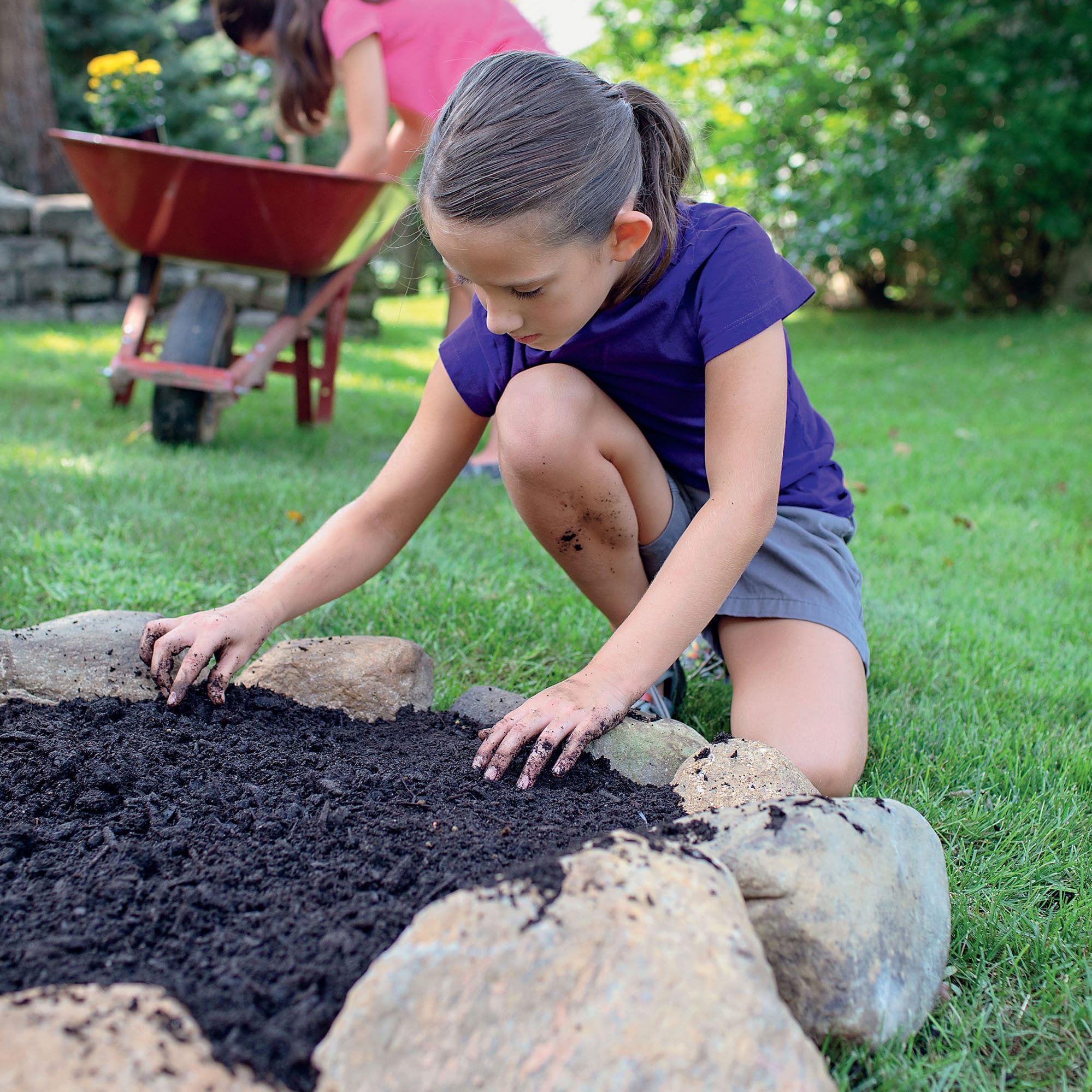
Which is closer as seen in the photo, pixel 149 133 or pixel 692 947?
pixel 692 947

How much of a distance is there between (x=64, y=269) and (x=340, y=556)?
653cm

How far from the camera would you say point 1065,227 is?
8.49m

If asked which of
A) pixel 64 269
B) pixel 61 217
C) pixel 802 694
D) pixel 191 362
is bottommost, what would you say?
pixel 64 269

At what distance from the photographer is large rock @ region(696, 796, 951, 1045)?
1.11m

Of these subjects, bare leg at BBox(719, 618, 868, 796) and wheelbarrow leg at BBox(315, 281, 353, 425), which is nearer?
bare leg at BBox(719, 618, 868, 796)

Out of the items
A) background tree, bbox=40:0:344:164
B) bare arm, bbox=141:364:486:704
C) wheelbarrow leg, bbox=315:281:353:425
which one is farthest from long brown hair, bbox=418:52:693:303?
background tree, bbox=40:0:344:164

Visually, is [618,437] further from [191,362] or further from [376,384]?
[376,384]

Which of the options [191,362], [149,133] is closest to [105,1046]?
[191,362]

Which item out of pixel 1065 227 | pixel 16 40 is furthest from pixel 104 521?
pixel 1065 227

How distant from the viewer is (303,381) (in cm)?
434

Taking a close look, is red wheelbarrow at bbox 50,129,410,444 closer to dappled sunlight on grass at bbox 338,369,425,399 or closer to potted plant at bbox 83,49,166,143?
dappled sunlight on grass at bbox 338,369,425,399

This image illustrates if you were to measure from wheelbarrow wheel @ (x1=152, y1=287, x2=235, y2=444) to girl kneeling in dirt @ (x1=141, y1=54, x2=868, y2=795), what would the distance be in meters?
2.05

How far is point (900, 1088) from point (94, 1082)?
84 cm

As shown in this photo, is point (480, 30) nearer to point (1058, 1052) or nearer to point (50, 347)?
point (1058, 1052)
